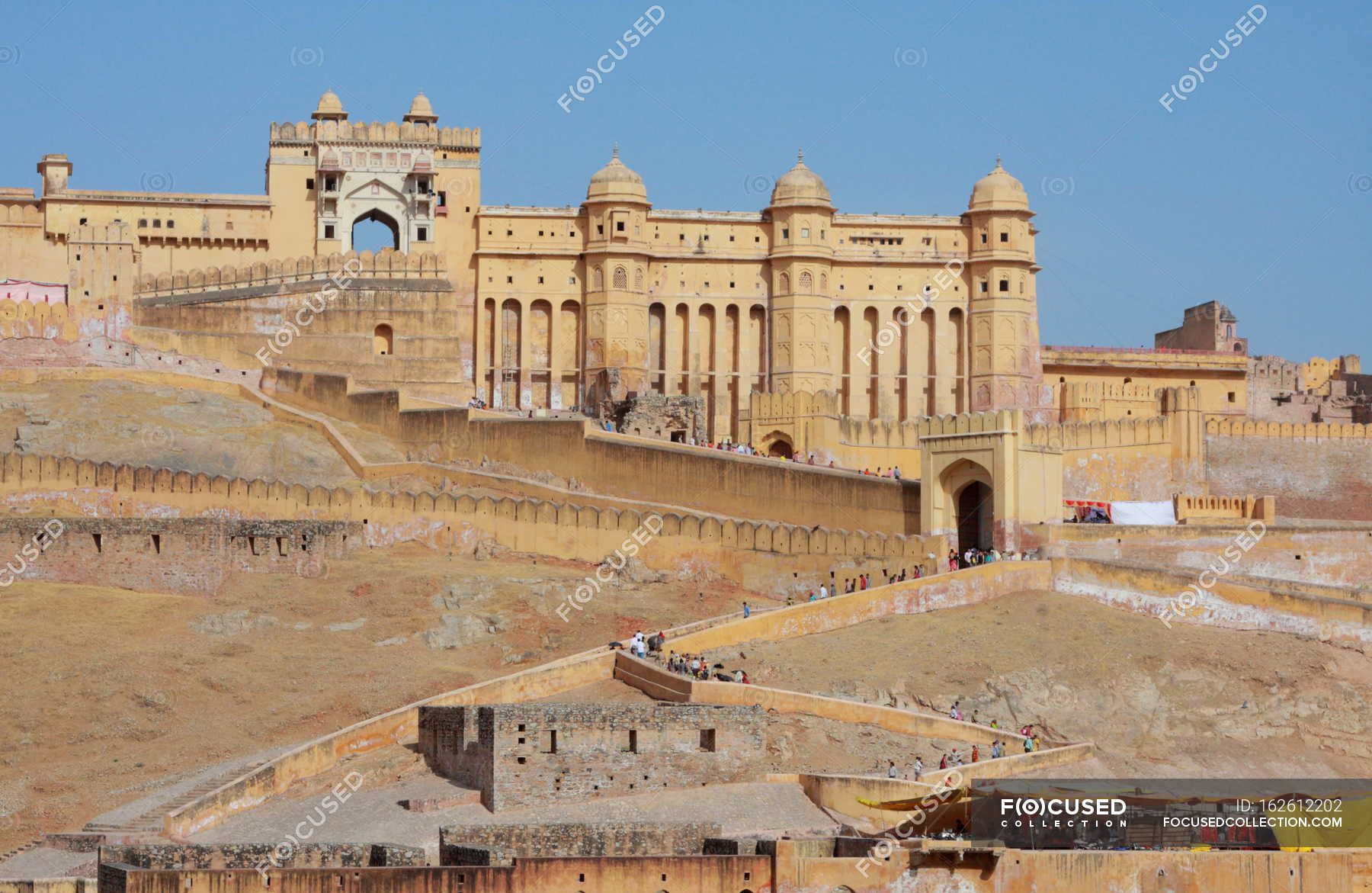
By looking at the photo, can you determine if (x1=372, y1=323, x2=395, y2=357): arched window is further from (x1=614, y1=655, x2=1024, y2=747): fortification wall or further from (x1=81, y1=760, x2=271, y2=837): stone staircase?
(x1=81, y1=760, x2=271, y2=837): stone staircase

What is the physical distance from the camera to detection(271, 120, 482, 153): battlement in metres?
65.7

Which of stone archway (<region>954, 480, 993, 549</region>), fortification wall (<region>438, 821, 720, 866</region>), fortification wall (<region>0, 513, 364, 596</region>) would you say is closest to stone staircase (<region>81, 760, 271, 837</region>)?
fortification wall (<region>438, 821, 720, 866</region>)

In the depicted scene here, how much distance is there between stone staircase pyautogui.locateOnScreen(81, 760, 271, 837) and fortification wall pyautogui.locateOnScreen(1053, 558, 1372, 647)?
17862mm

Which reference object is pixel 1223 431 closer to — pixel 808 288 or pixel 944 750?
pixel 808 288

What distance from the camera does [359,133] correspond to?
216ft

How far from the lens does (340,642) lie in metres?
40.1

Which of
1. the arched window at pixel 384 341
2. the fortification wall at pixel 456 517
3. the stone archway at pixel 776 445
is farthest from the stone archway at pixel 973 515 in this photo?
the arched window at pixel 384 341

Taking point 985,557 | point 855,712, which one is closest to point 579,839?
point 855,712

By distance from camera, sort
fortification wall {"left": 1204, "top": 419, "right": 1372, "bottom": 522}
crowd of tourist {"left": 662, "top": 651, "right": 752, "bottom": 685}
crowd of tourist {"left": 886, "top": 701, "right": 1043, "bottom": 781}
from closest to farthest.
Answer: crowd of tourist {"left": 886, "top": 701, "right": 1043, "bottom": 781} → crowd of tourist {"left": 662, "top": 651, "right": 752, "bottom": 685} → fortification wall {"left": 1204, "top": 419, "right": 1372, "bottom": 522}

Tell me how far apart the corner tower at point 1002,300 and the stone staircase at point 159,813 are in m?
35.4

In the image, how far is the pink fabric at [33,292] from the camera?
199ft

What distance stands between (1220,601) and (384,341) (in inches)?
1101

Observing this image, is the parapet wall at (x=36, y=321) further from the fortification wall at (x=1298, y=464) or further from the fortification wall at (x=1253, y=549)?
the fortification wall at (x=1298, y=464)

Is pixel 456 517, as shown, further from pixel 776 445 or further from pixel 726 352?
pixel 726 352
